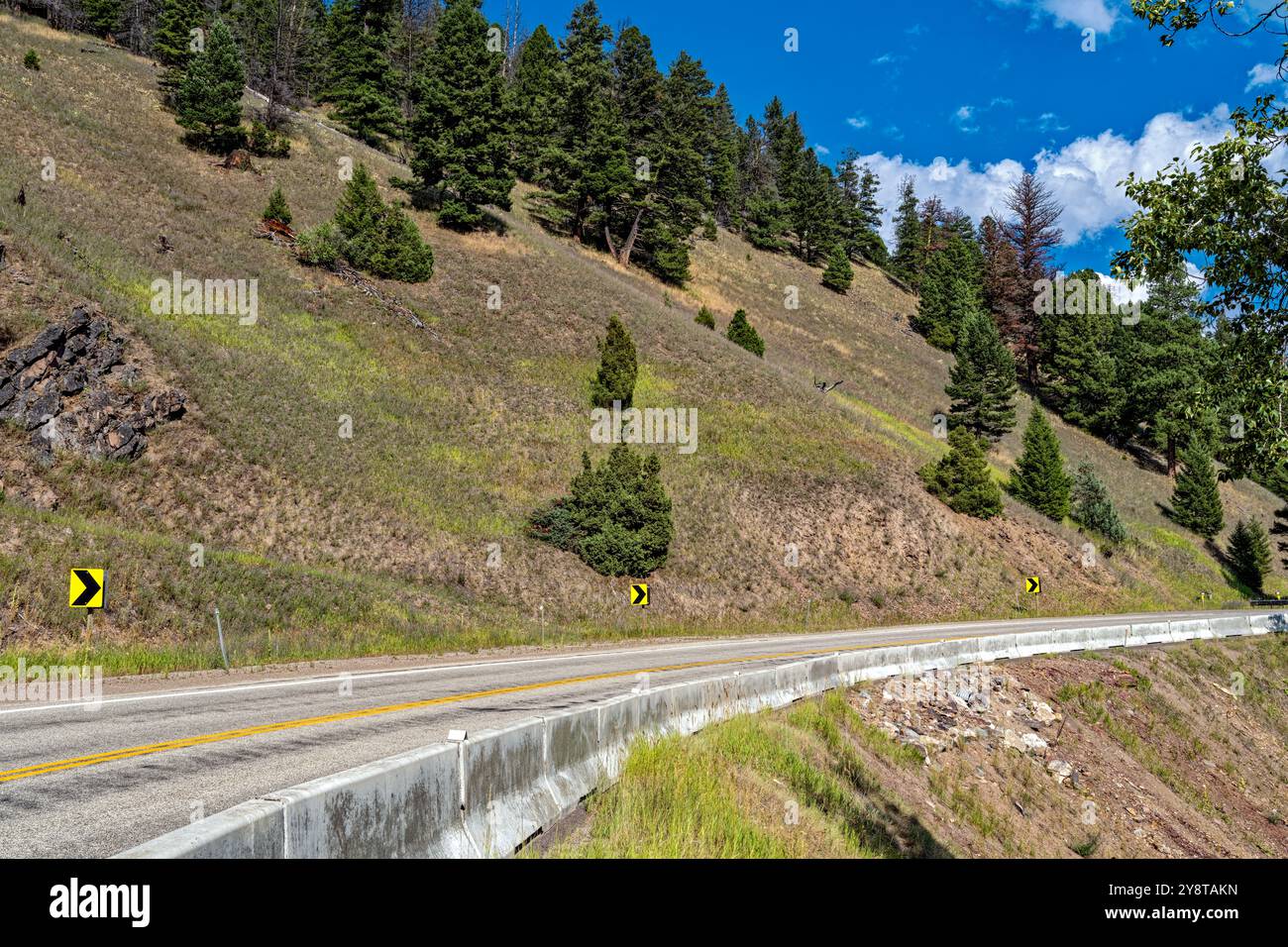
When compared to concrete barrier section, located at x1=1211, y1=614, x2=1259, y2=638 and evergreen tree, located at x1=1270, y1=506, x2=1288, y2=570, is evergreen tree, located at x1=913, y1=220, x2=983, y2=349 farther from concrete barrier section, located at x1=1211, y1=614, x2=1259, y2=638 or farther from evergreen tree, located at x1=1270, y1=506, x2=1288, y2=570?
concrete barrier section, located at x1=1211, y1=614, x2=1259, y2=638

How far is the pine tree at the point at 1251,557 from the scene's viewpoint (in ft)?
175

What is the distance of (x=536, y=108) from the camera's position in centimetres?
7381

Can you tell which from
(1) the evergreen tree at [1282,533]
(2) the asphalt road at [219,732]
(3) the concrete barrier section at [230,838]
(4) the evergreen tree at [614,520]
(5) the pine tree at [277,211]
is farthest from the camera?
(1) the evergreen tree at [1282,533]

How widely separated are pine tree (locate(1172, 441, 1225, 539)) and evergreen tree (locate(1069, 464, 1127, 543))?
13651 mm

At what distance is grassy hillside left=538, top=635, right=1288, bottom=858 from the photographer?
24.2ft

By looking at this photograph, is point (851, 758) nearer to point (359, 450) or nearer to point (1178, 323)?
point (359, 450)

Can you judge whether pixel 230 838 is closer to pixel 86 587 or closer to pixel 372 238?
pixel 86 587

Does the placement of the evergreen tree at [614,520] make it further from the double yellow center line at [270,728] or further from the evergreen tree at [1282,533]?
the evergreen tree at [1282,533]

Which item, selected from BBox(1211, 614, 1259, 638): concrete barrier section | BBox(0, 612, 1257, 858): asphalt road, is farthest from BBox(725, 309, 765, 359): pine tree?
BBox(0, 612, 1257, 858): asphalt road

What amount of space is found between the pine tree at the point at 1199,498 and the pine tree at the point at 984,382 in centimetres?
1325

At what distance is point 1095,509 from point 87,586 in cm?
5129

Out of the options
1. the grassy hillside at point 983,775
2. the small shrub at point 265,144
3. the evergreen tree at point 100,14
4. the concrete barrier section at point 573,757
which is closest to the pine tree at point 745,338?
the small shrub at point 265,144

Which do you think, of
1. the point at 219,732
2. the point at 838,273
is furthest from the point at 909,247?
the point at 219,732

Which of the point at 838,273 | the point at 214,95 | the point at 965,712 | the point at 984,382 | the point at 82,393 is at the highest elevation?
the point at 214,95
